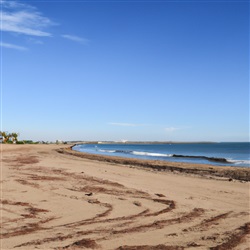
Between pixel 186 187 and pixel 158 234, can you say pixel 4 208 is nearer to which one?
pixel 158 234

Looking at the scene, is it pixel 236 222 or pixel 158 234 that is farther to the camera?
pixel 236 222

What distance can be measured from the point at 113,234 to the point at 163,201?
11.7 ft

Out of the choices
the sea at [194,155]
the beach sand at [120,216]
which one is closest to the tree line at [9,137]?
the sea at [194,155]

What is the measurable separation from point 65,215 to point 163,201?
316cm

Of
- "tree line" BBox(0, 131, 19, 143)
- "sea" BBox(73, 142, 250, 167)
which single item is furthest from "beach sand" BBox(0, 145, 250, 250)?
"tree line" BBox(0, 131, 19, 143)

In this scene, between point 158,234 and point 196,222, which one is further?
point 196,222

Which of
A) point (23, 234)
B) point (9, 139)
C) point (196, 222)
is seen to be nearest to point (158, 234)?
point (196, 222)

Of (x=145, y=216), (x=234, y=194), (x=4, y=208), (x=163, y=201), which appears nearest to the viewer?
(x=145, y=216)

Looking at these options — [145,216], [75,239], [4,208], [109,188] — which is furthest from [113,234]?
[109,188]

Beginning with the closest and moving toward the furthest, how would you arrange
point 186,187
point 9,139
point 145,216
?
point 145,216 < point 186,187 < point 9,139

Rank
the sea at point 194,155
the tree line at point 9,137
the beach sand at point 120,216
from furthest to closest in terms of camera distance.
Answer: the tree line at point 9,137, the sea at point 194,155, the beach sand at point 120,216

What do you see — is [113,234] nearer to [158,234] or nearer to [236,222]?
[158,234]

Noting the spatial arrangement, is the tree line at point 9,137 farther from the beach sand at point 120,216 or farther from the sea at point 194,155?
the beach sand at point 120,216

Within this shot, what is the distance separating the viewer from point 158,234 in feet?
20.2
